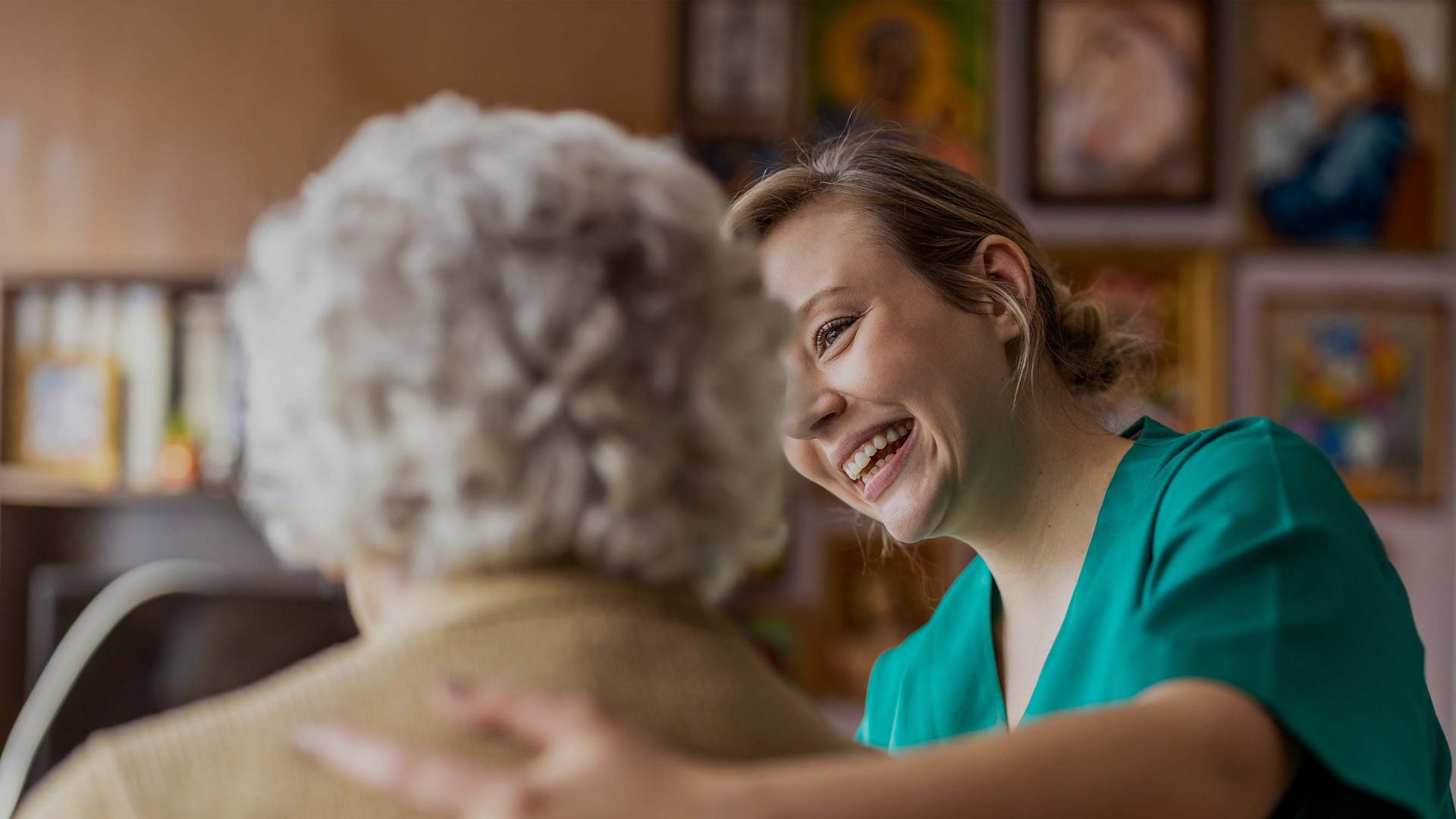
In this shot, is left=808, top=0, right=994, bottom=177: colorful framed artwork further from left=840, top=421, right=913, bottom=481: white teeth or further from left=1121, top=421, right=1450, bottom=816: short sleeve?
left=1121, top=421, right=1450, bottom=816: short sleeve

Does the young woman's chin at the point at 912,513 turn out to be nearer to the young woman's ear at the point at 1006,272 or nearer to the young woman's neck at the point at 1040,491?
A: the young woman's neck at the point at 1040,491

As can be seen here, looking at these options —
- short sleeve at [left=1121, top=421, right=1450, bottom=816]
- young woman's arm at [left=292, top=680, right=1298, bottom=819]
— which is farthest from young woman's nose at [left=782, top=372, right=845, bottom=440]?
young woman's arm at [left=292, top=680, right=1298, bottom=819]

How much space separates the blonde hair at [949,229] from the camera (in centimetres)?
138

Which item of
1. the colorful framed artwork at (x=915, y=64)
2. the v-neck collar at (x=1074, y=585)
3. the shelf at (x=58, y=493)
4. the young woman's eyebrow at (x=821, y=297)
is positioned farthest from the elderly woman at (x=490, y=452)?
the colorful framed artwork at (x=915, y=64)

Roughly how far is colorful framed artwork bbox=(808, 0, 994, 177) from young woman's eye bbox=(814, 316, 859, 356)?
2.32 meters

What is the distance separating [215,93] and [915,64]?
1.81 meters

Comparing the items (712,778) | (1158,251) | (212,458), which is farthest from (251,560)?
(712,778)

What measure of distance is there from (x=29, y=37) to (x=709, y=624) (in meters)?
3.14

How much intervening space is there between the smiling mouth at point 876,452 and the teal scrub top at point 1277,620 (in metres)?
0.27

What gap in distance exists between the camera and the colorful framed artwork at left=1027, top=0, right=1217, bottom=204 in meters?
3.54

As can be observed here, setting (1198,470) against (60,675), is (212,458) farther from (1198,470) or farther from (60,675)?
(1198,470)

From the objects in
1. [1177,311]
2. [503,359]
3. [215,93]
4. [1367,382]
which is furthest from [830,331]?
[1367,382]

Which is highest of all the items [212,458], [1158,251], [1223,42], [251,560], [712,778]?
[1223,42]

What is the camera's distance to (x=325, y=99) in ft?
10.3
